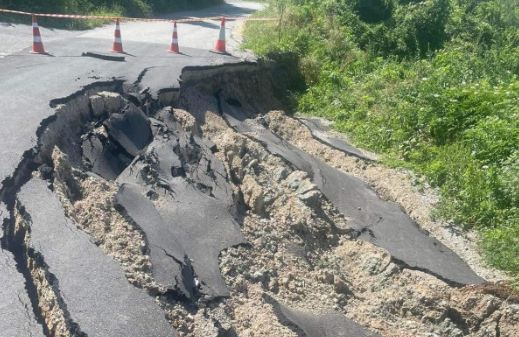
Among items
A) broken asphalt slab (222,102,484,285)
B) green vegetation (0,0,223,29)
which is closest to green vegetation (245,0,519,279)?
broken asphalt slab (222,102,484,285)

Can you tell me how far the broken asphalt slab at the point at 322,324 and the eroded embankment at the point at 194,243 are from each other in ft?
0.04

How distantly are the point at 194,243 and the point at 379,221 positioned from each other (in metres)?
2.84

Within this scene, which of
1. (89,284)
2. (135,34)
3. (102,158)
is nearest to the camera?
(89,284)

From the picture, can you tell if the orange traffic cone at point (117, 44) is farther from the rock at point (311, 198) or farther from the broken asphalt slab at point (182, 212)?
the rock at point (311, 198)

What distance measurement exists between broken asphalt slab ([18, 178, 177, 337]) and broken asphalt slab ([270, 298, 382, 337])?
1.20 m

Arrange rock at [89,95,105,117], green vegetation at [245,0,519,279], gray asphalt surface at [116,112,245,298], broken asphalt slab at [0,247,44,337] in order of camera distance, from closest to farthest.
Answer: broken asphalt slab at [0,247,44,337] < gray asphalt surface at [116,112,245,298] < rock at [89,95,105,117] < green vegetation at [245,0,519,279]

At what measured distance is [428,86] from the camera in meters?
9.52

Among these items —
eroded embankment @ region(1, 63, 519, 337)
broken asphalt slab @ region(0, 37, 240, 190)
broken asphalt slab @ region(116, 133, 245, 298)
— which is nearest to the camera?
eroded embankment @ region(1, 63, 519, 337)

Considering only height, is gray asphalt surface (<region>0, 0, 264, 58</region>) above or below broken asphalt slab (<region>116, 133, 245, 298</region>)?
above

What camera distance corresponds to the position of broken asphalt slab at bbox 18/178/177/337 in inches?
137

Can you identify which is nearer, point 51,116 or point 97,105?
point 51,116

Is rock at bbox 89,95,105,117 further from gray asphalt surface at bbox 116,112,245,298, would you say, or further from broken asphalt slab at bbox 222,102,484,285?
broken asphalt slab at bbox 222,102,484,285

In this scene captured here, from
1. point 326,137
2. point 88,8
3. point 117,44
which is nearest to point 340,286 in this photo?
point 326,137

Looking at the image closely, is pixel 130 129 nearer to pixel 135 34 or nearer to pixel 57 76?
pixel 57 76
